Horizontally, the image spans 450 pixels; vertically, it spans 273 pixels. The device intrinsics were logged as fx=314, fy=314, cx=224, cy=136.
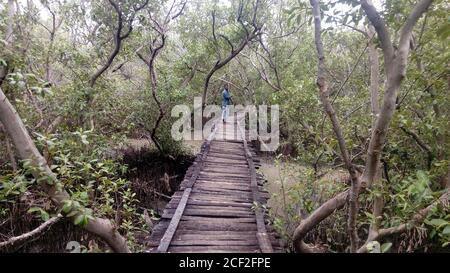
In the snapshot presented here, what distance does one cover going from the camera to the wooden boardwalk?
13.8 ft

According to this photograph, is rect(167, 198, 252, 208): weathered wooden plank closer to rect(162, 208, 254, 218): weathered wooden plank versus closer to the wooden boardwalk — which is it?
the wooden boardwalk

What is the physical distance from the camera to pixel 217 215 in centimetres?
515

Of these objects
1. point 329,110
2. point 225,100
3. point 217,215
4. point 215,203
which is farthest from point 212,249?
point 225,100

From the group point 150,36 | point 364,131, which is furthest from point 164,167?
point 364,131

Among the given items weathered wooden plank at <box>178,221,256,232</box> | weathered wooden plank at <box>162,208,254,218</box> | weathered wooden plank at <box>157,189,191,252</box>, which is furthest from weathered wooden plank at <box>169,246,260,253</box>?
weathered wooden plank at <box>162,208,254,218</box>

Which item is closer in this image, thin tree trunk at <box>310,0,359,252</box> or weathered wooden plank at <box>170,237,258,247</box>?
thin tree trunk at <box>310,0,359,252</box>

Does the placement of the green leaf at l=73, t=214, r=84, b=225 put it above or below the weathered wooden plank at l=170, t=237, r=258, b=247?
above

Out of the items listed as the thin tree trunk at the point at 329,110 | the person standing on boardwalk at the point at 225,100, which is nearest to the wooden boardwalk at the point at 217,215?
the thin tree trunk at the point at 329,110

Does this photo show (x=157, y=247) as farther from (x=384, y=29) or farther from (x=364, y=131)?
(x=364, y=131)

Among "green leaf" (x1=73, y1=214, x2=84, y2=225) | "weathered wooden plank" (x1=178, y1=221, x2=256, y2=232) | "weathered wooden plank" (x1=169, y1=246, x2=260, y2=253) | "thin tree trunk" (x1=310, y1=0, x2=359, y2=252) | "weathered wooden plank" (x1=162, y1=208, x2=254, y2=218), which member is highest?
"thin tree trunk" (x1=310, y1=0, x2=359, y2=252)

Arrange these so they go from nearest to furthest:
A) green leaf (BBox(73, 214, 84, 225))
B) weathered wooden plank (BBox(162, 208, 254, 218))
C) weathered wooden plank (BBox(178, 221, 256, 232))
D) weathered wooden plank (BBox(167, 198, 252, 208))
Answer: green leaf (BBox(73, 214, 84, 225)), weathered wooden plank (BBox(178, 221, 256, 232)), weathered wooden plank (BBox(162, 208, 254, 218)), weathered wooden plank (BBox(167, 198, 252, 208))

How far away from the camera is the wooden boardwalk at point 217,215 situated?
4.20 m

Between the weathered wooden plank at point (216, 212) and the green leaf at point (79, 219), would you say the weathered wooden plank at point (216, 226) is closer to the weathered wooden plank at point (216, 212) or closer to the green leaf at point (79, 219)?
the weathered wooden plank at point (216, 212)

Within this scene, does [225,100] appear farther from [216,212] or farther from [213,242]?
[213,242]
